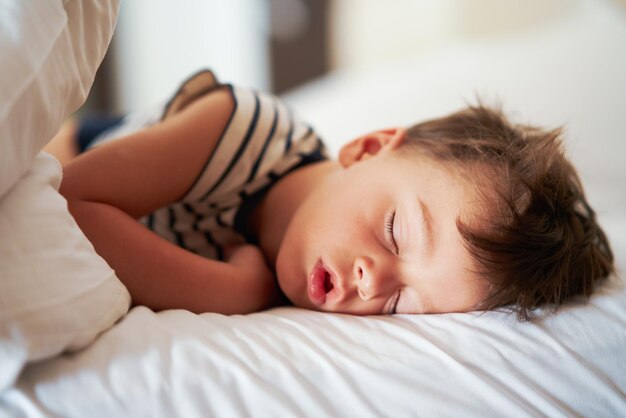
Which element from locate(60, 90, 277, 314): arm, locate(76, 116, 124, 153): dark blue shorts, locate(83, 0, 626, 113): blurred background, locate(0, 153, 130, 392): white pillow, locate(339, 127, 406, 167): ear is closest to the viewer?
locate(0, 153, 130, 392): white pillow

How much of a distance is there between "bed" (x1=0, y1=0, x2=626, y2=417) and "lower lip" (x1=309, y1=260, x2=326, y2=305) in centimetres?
4

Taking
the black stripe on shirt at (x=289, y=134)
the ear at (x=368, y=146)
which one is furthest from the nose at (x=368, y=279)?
the black stripe on shirt at (x=289, y=134)

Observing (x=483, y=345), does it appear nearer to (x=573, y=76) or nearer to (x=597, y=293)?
(x=597, y=293)

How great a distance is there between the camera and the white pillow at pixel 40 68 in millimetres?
499

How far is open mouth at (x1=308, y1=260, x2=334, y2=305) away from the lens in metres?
0.77

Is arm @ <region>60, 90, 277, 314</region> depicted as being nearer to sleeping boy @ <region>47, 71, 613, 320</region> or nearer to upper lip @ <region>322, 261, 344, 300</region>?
sleeping boy @ <region>47, 71, 613, 320</region>

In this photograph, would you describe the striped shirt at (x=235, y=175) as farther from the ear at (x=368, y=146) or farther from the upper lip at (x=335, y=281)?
the upper lip at (x=335, y=281)

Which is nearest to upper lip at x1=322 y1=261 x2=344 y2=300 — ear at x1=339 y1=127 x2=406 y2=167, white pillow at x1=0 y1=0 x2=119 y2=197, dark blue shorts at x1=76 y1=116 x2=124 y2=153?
ear at x1=339 y1=127 x2=406 y2=167

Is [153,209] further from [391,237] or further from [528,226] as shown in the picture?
[528,226]

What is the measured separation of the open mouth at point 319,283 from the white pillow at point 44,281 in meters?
0.27

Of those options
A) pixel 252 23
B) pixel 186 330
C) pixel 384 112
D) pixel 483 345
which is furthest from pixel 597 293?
pixel 252 23

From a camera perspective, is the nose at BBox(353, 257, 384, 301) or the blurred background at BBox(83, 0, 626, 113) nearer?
the nose at BBox(353, 257, 384, 301)

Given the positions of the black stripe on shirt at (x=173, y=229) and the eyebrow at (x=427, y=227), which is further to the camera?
the black stripe on shirt at (x=173, y=229)

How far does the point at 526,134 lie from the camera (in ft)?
2.84
